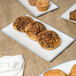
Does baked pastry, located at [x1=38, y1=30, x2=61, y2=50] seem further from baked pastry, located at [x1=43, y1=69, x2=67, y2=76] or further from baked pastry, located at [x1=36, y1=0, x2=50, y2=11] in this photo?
baked pastry, located at [x1=36, y1=0, x2=50, y2=11]

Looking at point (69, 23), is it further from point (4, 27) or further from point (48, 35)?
point (4, 27)

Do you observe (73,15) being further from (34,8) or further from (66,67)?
(66,67)

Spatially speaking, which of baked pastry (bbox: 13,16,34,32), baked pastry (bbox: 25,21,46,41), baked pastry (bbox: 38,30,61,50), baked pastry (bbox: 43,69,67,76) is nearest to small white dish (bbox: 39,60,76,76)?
baked pastry (bbox: 43,69,67,76)

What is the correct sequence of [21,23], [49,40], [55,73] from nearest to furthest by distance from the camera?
[55,73] → [49,40] → [21,23]

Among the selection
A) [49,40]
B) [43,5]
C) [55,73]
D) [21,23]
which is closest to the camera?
[55,73]

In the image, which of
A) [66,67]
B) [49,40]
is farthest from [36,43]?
[66,67]

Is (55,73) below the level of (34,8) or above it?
above
